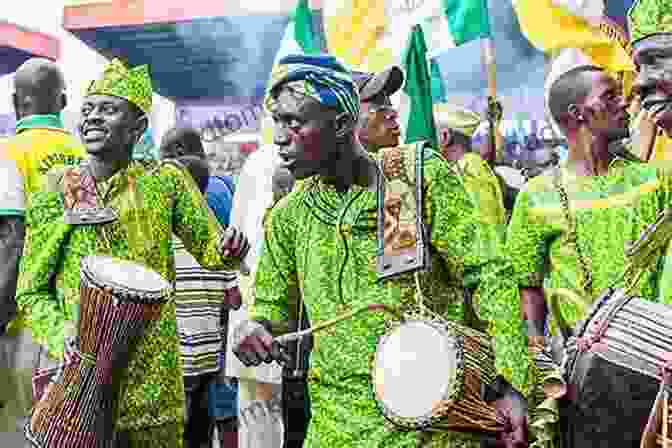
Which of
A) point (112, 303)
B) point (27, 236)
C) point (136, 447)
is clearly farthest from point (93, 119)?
point (136, 447)

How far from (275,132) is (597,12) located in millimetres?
3106

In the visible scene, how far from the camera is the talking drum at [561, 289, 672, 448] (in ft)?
11.4

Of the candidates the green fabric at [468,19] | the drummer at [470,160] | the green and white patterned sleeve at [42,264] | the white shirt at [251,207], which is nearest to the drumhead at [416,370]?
the green and white patterned sleeve at [42,264]

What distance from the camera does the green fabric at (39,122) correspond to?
657 centimetres

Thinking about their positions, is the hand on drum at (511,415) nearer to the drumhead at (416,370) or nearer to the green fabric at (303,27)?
the drumhead at (416,370)

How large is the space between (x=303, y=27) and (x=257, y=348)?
415 cm

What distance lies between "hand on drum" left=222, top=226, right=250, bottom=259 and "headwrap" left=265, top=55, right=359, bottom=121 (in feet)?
3.79

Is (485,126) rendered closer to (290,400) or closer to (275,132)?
(290,400)

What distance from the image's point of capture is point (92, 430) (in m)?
5.00

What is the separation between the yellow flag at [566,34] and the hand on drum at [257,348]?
2.42 m

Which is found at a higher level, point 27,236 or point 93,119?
point 93,119

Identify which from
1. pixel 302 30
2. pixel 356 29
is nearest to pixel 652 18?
pixel 302 30

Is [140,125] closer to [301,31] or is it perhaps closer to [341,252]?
[341,252]

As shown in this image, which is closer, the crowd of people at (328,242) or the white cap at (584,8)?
the crowd of people at (328,242)
